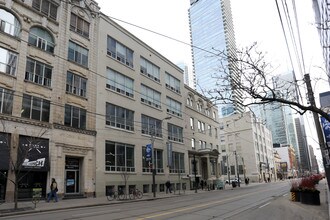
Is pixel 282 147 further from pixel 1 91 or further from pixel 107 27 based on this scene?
pixel 1 91

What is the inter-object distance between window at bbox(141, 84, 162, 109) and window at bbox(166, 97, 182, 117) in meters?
2.87

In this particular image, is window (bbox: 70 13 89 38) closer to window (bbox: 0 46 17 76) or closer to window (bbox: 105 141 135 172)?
window (bbox: 0 46 17 76)

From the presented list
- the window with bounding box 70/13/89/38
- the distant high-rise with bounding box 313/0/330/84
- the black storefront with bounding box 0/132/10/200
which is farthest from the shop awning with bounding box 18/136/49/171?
the distant high-rise with bounding box 313/0/330/84

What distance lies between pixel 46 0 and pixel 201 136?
121 ft

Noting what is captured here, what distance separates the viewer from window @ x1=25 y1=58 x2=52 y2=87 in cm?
2658

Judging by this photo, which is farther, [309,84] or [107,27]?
[107,27]

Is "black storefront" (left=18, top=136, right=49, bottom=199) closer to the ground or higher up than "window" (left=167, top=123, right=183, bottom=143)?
closer to the ground

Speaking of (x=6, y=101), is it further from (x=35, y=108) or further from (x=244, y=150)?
(x=244, y=150)

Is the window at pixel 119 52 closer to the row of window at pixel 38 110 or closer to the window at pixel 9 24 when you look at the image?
the row of window at pixel 38 110

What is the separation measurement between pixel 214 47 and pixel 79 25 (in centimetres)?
2399

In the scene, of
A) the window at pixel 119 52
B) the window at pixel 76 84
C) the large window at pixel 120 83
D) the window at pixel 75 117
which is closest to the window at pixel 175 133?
the large window at pixel 120 83

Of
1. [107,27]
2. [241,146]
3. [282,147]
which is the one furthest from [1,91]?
[282,147]

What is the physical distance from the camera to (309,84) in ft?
44.3

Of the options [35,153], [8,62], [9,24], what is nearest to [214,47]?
[35,153]
